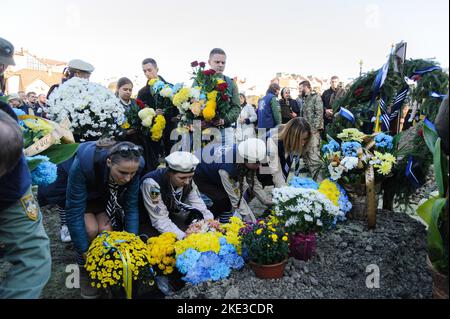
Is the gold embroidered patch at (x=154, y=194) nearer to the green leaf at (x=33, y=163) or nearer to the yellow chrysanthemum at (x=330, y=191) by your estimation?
the green leaf at (x=33, y=163)

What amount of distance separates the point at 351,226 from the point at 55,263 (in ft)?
9.40

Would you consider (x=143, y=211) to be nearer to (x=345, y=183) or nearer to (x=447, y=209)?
(x=345, y=183)

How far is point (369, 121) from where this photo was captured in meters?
4.32

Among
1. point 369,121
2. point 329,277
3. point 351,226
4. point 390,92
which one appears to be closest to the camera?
point 329,277

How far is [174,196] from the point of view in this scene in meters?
3.39

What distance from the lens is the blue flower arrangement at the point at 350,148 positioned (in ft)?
12.4

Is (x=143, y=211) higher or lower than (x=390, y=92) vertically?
lower

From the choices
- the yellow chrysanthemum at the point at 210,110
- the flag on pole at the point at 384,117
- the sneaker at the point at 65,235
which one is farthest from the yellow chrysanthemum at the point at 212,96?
the sneaker at the point at 65,235

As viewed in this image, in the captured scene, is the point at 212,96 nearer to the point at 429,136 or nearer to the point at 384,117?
the point at 384,117

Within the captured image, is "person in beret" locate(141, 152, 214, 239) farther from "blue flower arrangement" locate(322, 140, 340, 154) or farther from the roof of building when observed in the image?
the roof of building
